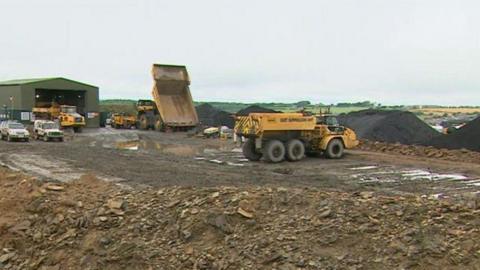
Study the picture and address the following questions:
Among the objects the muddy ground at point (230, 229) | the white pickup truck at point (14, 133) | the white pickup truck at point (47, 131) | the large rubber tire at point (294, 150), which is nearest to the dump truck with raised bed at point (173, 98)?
the white pickup truck at point (47, 131)

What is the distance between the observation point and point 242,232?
766 cm

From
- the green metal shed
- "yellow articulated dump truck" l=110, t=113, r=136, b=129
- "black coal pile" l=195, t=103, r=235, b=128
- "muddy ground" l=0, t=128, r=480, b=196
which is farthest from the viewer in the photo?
"yellow articulated dump truck" l=110, t=113, r=136, b=129

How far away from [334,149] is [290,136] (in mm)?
2054

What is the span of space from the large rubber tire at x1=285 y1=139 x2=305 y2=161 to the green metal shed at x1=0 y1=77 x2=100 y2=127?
33.8 m

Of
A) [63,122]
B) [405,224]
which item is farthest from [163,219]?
[63,122]

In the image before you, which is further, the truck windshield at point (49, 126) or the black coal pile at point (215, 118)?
the black coal pile at point (215, 118)

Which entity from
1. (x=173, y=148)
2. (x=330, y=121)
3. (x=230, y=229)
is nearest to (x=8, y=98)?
(x=173, y=148)

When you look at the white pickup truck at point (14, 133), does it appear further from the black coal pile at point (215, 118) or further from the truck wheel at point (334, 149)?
the truck wheel at point (334, 149)

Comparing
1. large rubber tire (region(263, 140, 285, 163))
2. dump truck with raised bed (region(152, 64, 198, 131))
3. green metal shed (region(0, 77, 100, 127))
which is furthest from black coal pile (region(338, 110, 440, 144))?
green metal shed (region(0, 77, 100, 127))

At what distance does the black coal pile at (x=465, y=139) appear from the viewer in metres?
26.5

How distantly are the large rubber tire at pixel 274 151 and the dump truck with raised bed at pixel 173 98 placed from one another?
21.2 meters

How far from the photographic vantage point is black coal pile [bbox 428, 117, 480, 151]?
26531mm

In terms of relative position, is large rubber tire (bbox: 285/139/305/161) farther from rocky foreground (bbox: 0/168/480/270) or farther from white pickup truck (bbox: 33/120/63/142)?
white pickup truck (bbox: 33/120/63/142)

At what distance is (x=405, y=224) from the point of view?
7.08 meters
